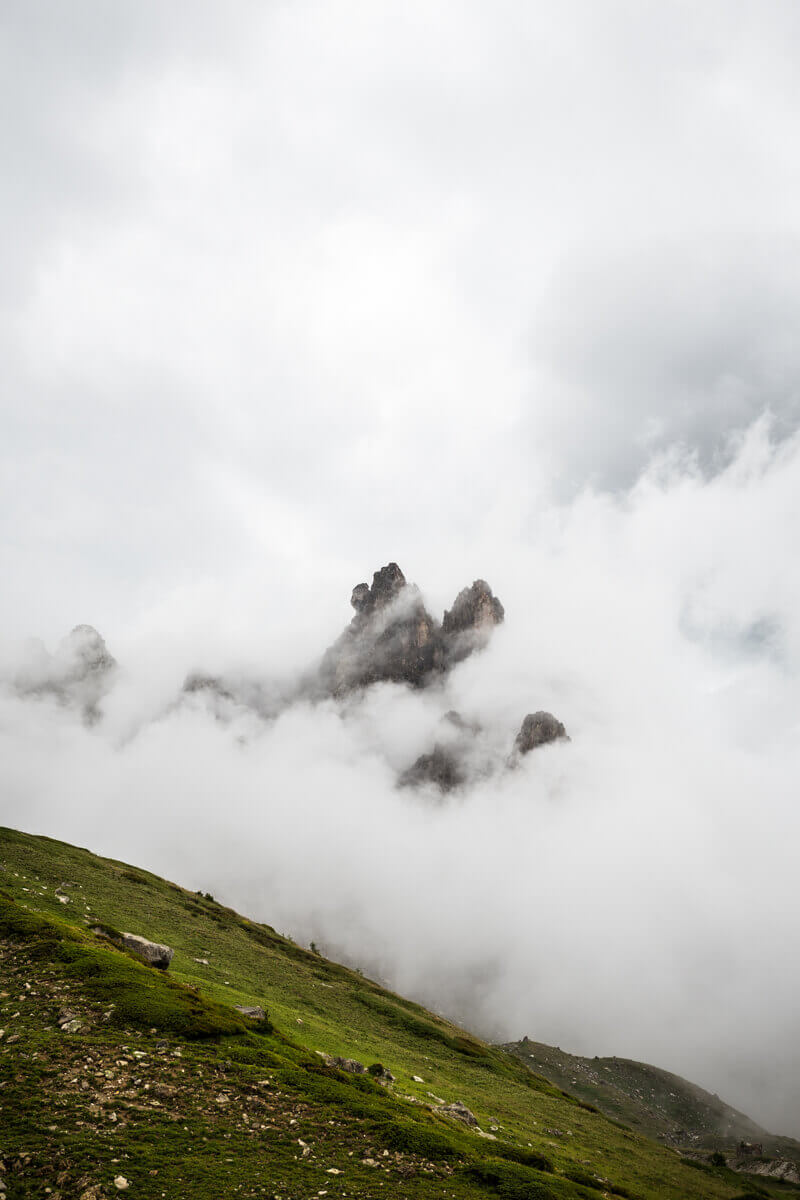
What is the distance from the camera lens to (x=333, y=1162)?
1994 cm

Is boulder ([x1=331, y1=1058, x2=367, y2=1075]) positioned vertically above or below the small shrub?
below

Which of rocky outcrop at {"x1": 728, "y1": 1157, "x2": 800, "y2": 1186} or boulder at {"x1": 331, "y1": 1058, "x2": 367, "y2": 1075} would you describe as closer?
boulder at {"x1": 331, "y1": 1058, "x2": 367, "y2": 1075}

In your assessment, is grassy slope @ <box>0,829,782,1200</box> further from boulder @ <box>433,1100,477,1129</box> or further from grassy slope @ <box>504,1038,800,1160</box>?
grassy slope @ <box>504,1038,800,1160</box>

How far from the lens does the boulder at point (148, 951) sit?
4144cm

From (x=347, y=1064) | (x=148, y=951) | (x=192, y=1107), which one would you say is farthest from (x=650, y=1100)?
(x=192, y=1107)

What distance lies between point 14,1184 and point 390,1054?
5080 cm

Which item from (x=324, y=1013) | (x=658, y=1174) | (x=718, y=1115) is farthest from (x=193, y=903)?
(x=718, y=1115)

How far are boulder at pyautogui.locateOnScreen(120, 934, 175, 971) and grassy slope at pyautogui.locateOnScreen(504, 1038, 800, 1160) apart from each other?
143592mm

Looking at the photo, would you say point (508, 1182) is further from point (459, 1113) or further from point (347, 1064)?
point (459, 1113)

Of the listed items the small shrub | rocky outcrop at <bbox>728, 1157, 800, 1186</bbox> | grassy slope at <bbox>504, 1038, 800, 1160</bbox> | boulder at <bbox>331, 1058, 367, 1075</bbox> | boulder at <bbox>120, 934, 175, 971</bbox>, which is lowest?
grassy slope at <bbox>504, 1038, 800, 1160</bbox>

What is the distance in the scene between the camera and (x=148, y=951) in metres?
41.9

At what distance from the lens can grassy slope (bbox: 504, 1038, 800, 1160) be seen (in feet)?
486

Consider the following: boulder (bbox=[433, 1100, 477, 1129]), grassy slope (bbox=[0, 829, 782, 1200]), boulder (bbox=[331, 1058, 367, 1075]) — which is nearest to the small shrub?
grassy slope (bbox=[0, 829, 782, 1200])

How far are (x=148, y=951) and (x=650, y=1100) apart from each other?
199437mm
